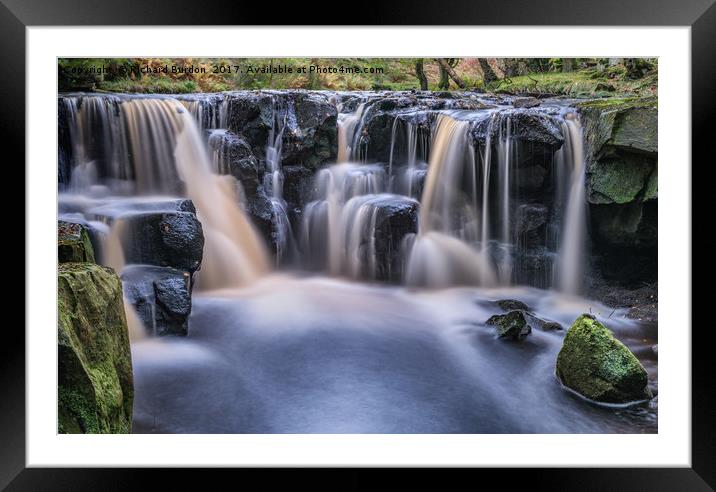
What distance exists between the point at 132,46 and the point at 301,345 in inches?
87.8

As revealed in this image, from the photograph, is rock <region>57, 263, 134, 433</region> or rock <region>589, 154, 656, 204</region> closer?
rock <region>57, 263, 134, 433</region>

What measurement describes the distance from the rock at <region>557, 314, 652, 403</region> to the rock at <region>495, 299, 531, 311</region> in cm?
89

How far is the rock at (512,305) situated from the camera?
4320 mm

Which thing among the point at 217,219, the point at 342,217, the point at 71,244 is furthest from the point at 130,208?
the point at 342,217

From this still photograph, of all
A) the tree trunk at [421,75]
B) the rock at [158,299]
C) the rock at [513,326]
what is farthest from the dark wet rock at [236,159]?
the rock at [513,326]

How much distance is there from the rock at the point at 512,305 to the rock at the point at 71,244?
316 centimetres

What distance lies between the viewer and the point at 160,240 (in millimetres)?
4156

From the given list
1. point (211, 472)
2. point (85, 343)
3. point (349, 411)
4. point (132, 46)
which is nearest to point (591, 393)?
point (349, 411)

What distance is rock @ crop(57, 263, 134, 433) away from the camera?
2.10m

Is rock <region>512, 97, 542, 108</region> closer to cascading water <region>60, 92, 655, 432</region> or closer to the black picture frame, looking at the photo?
cascading water <region>60, 92, 655, 432</region>

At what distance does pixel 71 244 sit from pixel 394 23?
1.96 m

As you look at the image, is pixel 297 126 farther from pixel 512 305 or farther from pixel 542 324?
pixel 542 324

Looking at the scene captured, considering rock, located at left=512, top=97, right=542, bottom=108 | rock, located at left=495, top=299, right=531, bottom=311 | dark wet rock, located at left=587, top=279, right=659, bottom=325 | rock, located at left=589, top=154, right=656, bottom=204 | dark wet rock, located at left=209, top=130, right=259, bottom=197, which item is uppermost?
rock, located at left=512, top=97, right=542, bottom=108

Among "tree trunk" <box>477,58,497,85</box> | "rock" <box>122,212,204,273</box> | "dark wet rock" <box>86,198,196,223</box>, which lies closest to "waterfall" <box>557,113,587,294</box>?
"tree trunk" <box>477,58,497,85</box>
